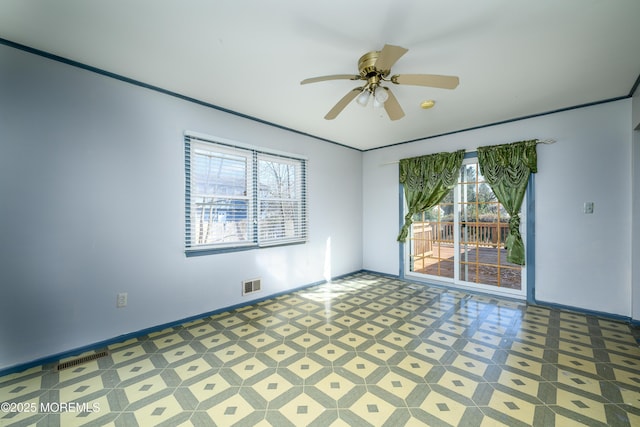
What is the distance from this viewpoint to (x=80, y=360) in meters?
2.35

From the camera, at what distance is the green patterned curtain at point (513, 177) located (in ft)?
12.3

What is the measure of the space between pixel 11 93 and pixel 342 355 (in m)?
3.63

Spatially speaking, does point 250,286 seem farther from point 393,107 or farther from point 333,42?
point 333,42

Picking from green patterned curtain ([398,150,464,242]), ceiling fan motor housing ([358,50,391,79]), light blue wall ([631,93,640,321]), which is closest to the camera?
ceiling fan motor housing ([358,50,391,79])

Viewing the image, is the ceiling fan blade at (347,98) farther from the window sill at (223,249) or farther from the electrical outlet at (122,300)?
the electrical outlet at (122,300)

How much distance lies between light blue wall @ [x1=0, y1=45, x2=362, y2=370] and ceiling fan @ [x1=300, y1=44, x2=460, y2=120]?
2017 millimetres

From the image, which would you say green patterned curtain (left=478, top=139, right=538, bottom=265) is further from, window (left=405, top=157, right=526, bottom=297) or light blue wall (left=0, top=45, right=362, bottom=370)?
light blue wall (left=0, top=45, right=362, bottom=370)

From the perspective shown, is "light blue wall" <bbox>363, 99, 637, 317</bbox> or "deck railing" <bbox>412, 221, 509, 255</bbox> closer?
"light blue wall" <bbox>363, 99, 637, 317</bbox>

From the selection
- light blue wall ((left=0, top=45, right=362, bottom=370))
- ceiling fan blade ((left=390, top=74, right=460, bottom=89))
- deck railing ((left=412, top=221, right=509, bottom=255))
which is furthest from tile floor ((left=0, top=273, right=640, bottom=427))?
ceiling fan blade ((left=390, top=74, right=460, bottom=89))

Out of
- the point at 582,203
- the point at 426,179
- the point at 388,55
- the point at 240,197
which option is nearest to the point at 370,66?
the point at 388,55

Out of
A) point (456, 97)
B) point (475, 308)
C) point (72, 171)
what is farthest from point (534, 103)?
point (72, 171)

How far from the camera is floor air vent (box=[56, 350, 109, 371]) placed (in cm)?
226

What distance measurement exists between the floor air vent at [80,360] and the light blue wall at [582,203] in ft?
17.4

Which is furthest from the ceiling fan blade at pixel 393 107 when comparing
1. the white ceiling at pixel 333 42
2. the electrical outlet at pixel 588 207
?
the electrical outlet at pixel 588 207
